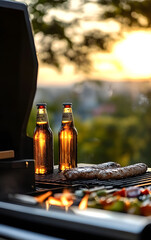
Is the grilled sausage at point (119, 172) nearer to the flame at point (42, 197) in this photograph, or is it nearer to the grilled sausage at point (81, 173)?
the grilled sausage at point (81, 173)

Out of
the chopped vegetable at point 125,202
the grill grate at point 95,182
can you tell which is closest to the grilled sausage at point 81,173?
the grill grate at point 95,182

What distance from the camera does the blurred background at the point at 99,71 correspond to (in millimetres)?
6184

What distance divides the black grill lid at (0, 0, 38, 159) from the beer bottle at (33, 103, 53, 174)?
0.56 m

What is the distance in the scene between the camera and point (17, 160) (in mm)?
1952

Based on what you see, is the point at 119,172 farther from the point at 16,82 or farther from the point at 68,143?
the point at 16,82

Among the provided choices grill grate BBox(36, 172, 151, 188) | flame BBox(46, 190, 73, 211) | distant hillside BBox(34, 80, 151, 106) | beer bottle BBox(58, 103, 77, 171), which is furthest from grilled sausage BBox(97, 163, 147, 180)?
distant hillside BBox(34, 80, 151, 106)

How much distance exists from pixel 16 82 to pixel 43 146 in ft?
2.16

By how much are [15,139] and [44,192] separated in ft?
0.81

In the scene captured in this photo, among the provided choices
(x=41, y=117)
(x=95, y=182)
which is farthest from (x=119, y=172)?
(x=41, y=117)

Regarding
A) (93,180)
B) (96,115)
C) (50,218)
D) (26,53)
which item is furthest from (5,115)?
(96,115)

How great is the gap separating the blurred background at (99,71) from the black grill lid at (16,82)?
13.3 feet

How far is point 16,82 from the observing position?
1.98 meters

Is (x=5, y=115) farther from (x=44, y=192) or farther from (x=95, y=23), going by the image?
(x=95, y=23)

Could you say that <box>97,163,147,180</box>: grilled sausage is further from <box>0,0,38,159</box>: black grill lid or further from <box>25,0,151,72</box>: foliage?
<box>25,0,151,72</box>: foliage
